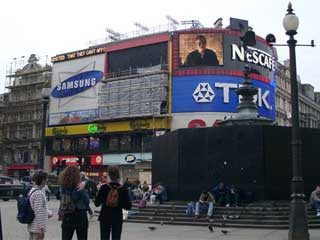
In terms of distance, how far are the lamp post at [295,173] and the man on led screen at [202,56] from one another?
164 ft

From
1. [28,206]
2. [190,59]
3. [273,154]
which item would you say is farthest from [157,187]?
[190,59]

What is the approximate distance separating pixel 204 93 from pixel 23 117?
3868cm

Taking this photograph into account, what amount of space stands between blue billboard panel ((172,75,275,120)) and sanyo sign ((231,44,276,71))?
2933 millimetres

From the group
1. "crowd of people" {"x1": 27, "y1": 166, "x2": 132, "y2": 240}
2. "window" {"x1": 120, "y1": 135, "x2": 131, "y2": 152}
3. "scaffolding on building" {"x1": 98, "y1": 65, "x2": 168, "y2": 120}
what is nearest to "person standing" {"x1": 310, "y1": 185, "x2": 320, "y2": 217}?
"crowd of people" {"x1": 27, "y1": 166, "x2": 132, "y2": 240}

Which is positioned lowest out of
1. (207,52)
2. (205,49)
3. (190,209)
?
(190,209)

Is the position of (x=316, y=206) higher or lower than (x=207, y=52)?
lower

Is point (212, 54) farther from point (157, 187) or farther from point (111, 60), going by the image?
point (157, 187)

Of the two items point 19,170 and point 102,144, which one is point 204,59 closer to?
point 102,144

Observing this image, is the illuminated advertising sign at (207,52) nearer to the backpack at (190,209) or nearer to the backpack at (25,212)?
the backpack at (190,209)

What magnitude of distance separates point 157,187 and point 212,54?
42.6m

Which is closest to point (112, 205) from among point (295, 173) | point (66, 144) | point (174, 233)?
point (295, 173)

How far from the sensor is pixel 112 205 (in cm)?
849

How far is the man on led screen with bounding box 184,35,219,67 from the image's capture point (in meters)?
63.6

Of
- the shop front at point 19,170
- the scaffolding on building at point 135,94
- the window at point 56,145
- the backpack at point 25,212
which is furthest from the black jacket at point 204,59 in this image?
the backpack at point 25,212
